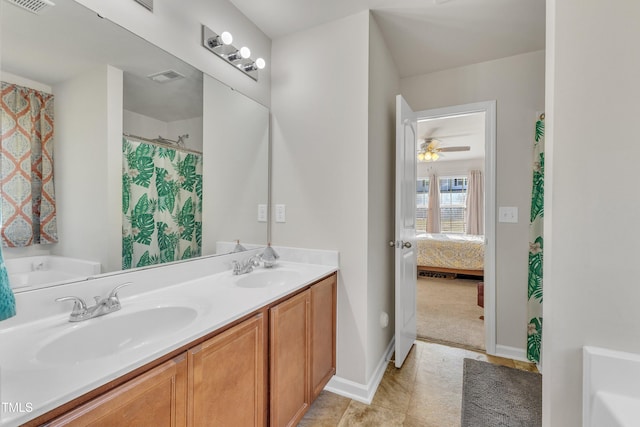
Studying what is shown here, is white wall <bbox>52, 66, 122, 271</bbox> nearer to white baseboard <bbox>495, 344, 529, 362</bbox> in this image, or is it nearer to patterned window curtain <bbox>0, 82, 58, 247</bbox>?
patterned window curtain <bbox>0, 82, 58, 247</bbox>

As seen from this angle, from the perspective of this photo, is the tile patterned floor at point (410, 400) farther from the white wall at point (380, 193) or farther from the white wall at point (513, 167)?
the white wall at point (513, 167)

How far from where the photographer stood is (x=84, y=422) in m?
0.59

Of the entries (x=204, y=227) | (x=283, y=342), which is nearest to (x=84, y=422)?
(x=283, y=342)

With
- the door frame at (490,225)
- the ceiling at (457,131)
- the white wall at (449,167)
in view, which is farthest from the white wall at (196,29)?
the white wall at (449,167)

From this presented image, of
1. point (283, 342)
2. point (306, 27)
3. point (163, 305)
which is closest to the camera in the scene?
point (163, 305)

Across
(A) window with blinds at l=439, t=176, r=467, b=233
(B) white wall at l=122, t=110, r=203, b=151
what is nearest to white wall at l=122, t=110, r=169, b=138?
(B) white wall at l=122, t=110, r=203, b=151

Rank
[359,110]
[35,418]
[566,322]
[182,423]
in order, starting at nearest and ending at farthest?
1. [35,418]
2. [182,423]
3. [566,322]
4. [359,110]

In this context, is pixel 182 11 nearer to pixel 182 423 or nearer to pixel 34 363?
pixel 34 363

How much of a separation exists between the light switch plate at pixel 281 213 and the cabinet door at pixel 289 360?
2.30 ft

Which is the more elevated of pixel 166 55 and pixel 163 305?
pixel 166 55

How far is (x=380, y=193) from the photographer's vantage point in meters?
2.06

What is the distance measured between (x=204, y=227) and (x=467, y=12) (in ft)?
7.11

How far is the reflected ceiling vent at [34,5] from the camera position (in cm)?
92

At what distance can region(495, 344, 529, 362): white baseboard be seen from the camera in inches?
88.4
